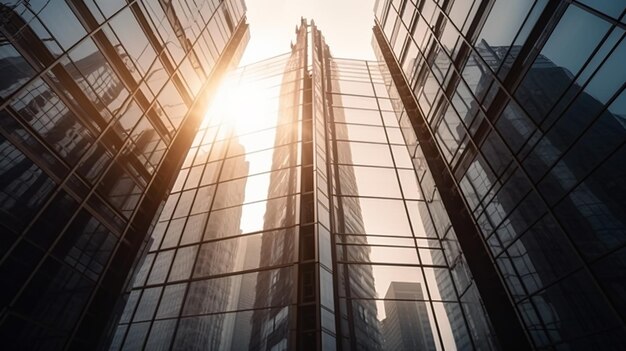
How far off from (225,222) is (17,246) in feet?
24.1

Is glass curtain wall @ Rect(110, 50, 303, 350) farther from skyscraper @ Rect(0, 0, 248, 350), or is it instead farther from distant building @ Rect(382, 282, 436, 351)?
distant building @ Rect(382, 282, 436, 351)

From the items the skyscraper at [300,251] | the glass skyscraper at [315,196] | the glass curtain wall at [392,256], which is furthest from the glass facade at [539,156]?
the skyscraper at [300,251]

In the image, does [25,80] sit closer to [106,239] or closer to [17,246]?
[17,246]

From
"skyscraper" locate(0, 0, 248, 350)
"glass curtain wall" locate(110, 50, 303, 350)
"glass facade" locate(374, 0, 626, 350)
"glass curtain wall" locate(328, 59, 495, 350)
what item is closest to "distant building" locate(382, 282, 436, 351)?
"glass curtain wall" locate(328, 59, 495, 350)

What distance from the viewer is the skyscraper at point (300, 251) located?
11.5 m

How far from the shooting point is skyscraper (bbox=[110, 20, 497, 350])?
11547 mm

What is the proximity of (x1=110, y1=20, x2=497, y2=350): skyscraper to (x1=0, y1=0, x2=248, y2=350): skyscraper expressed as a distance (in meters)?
2.14

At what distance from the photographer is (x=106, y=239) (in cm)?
1242

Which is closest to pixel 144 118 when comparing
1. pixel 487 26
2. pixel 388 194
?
pixel 388 194

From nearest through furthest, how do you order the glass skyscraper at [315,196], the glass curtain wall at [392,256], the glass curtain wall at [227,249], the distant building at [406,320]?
the glass skyscraper at [315,196]
the distant building at [406,320]
the glass curtain wall at [227,249]
the glass curtain wall at [392,256]

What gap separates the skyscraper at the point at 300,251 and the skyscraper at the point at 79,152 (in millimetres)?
2142

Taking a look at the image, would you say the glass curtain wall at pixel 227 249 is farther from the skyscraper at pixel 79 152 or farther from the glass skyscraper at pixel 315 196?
the skyscraper at pixel 79 152

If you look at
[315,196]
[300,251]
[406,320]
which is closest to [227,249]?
[300,251]

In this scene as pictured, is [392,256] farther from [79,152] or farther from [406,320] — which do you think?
[79,152]
